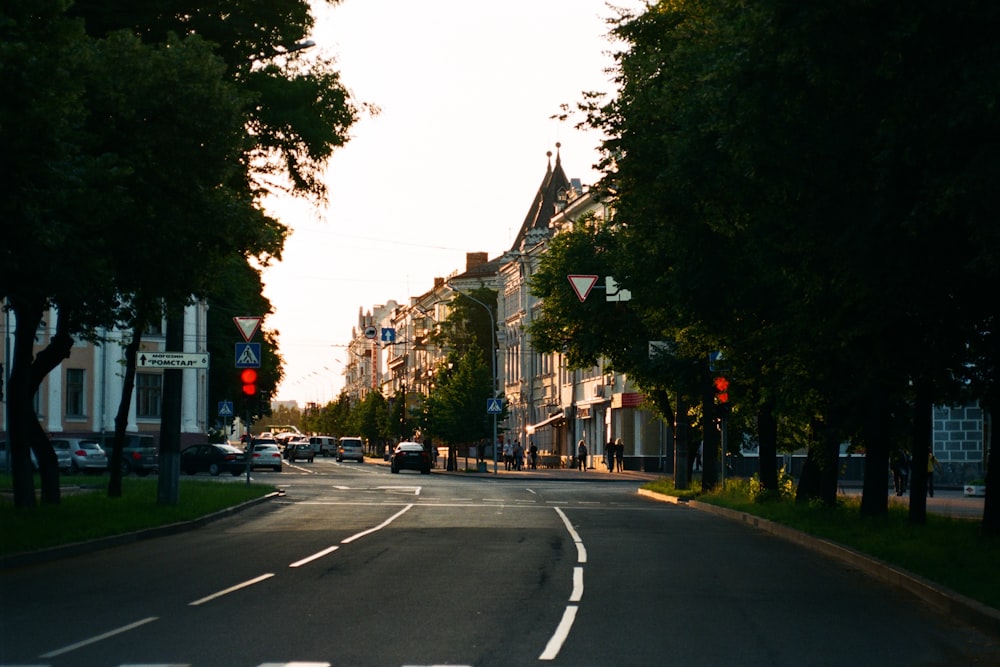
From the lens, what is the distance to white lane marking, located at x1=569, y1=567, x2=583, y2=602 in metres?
15.1

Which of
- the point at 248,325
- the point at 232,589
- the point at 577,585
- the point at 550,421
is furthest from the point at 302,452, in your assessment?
the point at 232,589

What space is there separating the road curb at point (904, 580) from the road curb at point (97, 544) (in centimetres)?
1047

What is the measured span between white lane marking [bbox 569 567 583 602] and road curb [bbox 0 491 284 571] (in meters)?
6.96

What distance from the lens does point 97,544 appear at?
73.2 ft

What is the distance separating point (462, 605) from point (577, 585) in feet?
8.21

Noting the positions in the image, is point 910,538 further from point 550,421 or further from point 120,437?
point 550,421

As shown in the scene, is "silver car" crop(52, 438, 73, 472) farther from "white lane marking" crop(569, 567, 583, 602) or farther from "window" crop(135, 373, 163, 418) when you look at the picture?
"white lane marking" crop(569, 567, 583, 602)

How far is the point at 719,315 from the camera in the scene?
2464 cm

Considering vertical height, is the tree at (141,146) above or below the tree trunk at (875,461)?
above

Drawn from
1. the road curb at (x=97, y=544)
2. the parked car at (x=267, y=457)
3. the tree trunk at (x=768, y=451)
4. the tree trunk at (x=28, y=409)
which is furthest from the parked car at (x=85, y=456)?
the tree trunk at (x=768, y=451)

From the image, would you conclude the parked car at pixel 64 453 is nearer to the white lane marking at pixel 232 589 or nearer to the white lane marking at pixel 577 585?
the white lane marking at pixel 232 589

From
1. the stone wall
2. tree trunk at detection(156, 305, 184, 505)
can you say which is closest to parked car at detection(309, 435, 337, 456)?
the stone wall

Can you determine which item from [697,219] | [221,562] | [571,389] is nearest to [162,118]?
[221,562]

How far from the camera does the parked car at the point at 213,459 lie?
66500 mm
